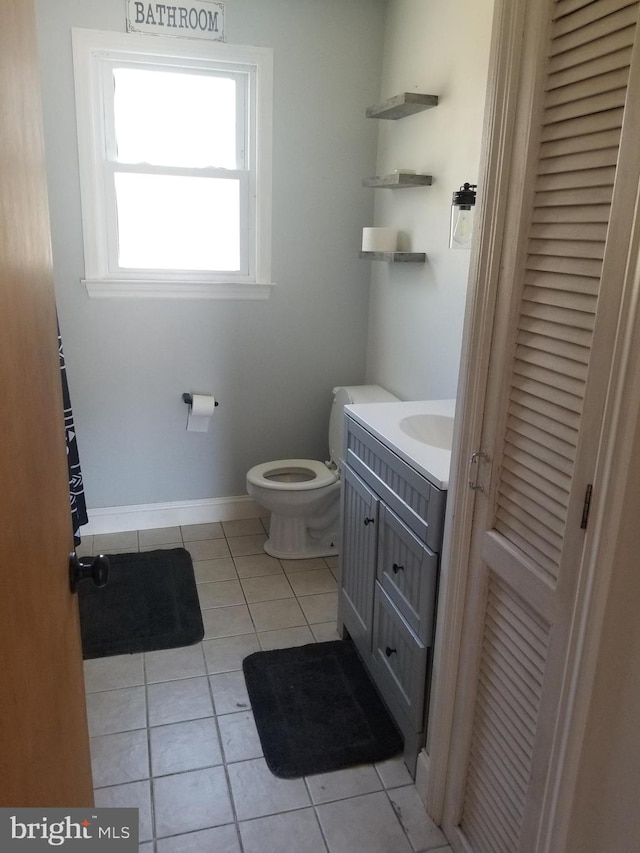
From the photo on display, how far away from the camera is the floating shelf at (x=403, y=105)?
2.47 metres

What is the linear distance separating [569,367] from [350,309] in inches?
89.5

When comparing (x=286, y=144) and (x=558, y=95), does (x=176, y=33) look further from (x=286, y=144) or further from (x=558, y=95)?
(x=558, y=95)

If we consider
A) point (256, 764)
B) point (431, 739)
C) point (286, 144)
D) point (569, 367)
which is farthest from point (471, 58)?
point (256, 764)

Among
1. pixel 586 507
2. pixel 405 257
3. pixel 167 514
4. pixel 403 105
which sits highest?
pixel 403 105

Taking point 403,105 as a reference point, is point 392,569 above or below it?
below

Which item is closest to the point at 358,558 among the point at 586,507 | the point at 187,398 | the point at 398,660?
the point at 398,660

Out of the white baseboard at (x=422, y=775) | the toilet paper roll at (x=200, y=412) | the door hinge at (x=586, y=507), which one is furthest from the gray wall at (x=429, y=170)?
the door hinge at (x=586, y=507)

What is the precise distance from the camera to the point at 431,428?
2184 millimetres

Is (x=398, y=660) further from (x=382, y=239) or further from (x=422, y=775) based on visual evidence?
(x=382, y=239)

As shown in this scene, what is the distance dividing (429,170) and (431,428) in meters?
1.09

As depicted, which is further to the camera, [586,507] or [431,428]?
[431,428]

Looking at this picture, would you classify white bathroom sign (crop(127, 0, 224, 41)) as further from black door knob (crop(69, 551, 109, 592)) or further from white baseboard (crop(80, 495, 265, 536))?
black door knob (crop(69, 551, 109, 592))

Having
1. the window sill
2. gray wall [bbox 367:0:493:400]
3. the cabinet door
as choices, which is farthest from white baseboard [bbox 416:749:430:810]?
the window sill

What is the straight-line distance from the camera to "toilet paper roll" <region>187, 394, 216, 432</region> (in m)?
3.16
